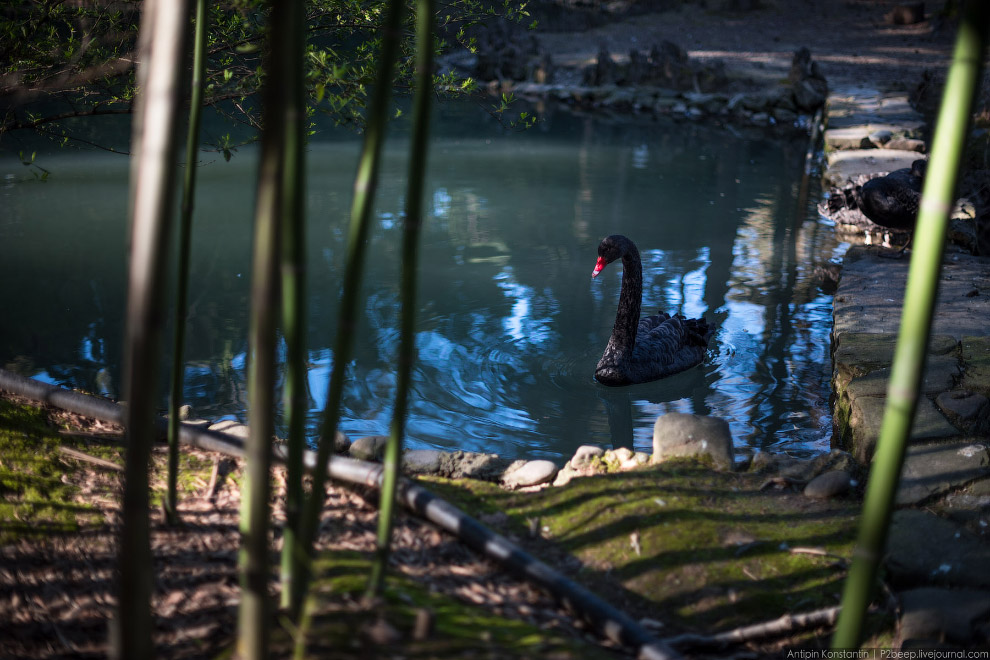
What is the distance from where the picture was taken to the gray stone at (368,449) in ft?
10.8

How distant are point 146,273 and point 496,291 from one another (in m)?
5.12

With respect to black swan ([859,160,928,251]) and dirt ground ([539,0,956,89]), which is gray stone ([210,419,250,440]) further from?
dirt ground ([539,0,956,89])

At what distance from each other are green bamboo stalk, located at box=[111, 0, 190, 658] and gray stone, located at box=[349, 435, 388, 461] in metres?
2.07

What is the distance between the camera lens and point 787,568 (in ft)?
7.59

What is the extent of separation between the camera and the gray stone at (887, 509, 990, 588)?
2.31m

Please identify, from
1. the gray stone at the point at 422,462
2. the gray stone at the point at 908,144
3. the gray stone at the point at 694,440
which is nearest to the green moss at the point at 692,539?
the gray stone at the point at 694,440

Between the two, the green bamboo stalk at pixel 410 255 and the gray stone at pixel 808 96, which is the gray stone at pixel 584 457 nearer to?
the green bamboo stalk at pixel 410 255

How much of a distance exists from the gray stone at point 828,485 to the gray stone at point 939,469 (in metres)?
0.17

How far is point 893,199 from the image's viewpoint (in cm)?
608

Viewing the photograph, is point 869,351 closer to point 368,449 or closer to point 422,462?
point 422,462

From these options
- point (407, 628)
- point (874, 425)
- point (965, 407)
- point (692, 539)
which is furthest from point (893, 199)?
point (407, 628)

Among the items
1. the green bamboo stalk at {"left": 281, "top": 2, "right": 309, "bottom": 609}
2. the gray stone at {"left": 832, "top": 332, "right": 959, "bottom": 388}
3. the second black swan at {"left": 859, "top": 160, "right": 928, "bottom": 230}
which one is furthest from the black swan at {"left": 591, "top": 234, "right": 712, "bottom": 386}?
the green bamboo stalk at {"left": 281, "top": 2, "right": 309, "bottom": 609}

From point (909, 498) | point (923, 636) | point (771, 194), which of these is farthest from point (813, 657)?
point (771, 194)

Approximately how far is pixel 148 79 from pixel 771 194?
948 cm
